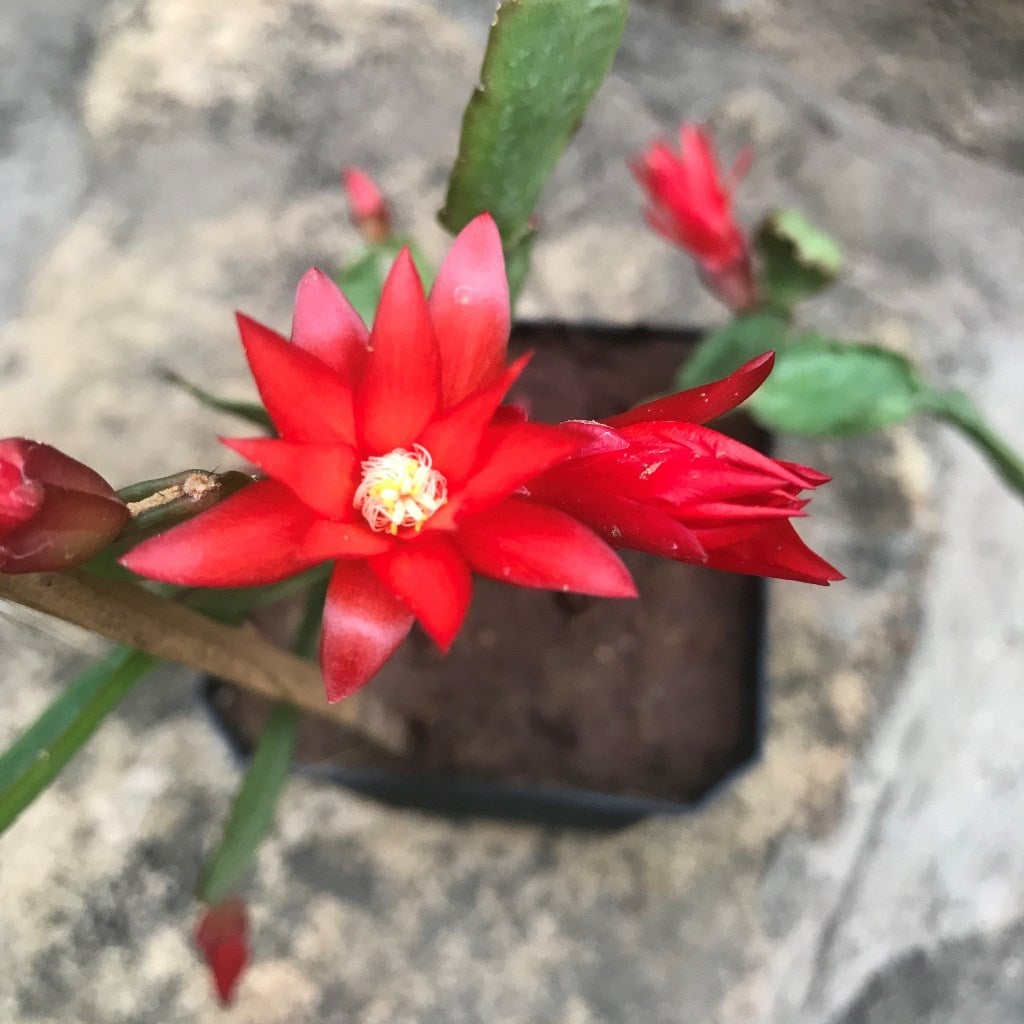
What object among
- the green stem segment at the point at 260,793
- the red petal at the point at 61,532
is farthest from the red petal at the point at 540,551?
the green stem segment at the point at 260,793

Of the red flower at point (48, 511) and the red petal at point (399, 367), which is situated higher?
the red petal at point (399, 367)

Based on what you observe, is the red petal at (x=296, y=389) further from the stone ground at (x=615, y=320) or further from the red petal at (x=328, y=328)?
the stone ground at (x=615, y=320)

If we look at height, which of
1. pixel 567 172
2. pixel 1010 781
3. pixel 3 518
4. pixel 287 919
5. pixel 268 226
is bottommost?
pixel 287 919

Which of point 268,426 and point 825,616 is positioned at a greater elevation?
point 268,426

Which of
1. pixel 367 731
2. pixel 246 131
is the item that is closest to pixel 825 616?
pixel 367 731

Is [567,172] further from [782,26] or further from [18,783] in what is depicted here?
[18,783]
